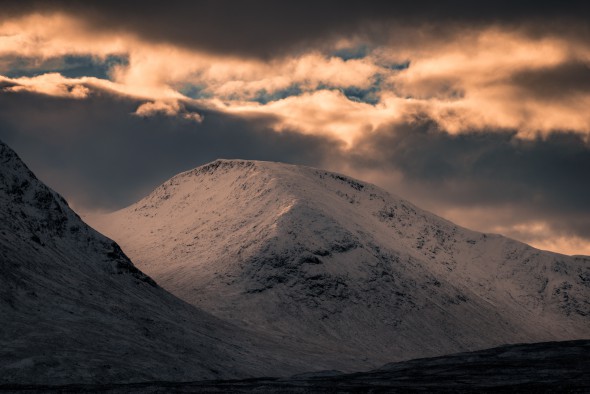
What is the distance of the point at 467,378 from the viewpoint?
82.2 meters

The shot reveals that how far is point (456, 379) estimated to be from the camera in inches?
3228

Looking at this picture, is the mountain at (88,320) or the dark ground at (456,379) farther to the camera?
the mountain at (88,320)

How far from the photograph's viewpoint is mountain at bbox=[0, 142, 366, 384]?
94.7 m

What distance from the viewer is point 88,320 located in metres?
118

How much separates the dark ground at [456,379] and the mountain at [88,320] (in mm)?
19749

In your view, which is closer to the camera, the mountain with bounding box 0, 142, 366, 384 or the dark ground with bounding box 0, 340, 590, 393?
the dark ground with bounding box 0, 340, 590, 393

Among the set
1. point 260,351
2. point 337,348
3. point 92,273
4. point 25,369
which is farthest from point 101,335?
point 337,348

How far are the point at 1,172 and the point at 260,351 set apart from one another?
67319 millimetres

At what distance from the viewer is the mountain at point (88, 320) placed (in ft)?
311

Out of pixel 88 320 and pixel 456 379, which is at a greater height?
pixel 456 379

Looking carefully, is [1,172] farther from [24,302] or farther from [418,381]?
[418,381]

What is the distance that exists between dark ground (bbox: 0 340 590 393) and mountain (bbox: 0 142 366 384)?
19749 mm

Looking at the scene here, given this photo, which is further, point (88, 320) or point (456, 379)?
point (88, 320)

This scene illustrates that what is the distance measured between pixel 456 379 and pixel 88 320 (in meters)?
63.8
